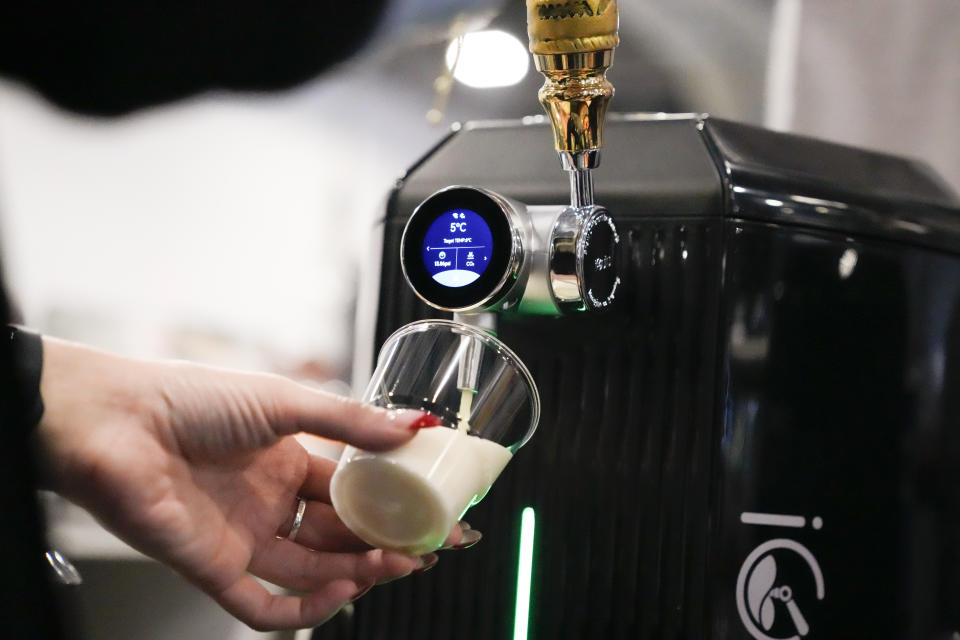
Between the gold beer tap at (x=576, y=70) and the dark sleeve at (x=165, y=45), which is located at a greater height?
the dark sleeve at (x=165, y=45)

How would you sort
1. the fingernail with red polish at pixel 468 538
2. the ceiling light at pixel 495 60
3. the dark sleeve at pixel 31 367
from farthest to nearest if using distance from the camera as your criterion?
the ceiling light at pixel 495 60
the fingernail with red polish at pixel 468 538
the dark sleeve at pixel 31 367

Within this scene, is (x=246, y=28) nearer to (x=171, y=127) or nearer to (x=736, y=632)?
(x=736, y=632)

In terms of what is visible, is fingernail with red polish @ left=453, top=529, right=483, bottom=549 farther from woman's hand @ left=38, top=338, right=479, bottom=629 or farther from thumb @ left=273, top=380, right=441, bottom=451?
thumb @ left=273, top=380, right=441, bottom=451

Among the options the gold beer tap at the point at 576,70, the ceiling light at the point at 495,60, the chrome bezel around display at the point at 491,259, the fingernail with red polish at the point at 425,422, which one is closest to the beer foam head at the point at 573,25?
the gold beer tap at the point at 576,70

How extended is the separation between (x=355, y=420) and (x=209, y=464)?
0.52ft

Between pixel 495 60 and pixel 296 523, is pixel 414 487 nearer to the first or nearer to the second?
pixel 296 523

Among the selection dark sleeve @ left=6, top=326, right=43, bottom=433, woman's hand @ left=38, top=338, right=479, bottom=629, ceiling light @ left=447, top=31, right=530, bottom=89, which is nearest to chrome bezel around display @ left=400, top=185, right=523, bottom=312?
woman's hand @ left=38, top=338, right=479, bottom=629

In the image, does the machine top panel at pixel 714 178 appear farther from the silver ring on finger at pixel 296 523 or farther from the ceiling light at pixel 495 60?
the ceiling light at pixel 495 60

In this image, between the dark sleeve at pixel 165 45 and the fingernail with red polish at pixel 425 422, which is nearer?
the fingernail with red polish at pixel 425 422

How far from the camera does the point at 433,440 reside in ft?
1.75

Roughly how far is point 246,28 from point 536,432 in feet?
1.52

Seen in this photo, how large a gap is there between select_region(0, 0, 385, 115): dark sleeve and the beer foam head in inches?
11.8

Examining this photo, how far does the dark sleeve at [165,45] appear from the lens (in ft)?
2.22

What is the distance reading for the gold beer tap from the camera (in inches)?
22.1
